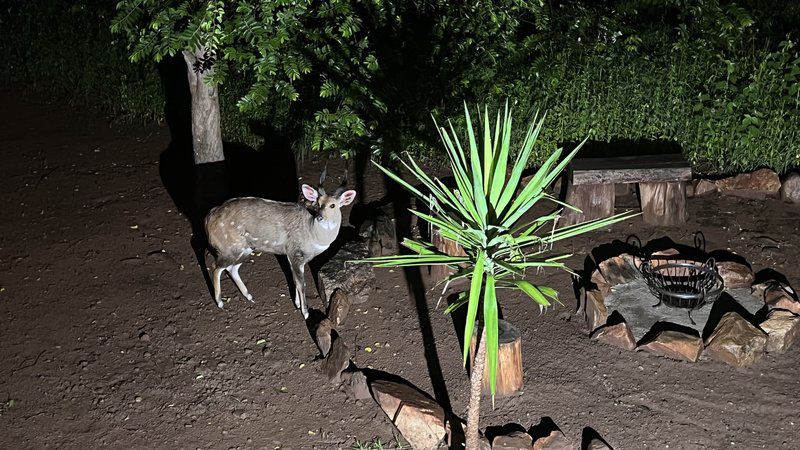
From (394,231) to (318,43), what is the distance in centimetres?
191

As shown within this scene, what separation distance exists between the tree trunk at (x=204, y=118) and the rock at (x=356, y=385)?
365 cm

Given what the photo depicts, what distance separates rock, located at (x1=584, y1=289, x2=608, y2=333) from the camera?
691 centimetres

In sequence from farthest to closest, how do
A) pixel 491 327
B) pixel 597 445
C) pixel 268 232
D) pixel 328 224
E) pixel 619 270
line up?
1. pixel 619 270
2. pixel 268 232
3. pixel 328 224
4. pixel 597 445
5. pixel 491 327

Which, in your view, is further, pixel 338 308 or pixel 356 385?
pixel 338 308

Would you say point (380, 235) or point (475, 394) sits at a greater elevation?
point (380, 235)

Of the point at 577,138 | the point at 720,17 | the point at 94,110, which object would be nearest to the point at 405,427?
the point at 577,138

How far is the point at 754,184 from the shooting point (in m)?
8.90

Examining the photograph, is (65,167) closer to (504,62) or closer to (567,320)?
(504,62)

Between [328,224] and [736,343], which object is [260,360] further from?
[736,343]

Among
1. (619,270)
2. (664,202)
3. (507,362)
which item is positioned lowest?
(507,362)

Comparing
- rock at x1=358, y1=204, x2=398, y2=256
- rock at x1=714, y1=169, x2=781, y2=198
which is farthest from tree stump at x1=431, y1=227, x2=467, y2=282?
rock at x1=714, y1=169, x2=781, y2=198

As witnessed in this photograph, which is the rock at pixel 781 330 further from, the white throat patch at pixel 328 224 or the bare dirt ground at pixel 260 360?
the white throat patch at pixel 328 224

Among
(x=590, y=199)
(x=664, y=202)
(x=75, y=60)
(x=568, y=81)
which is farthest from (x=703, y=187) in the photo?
(x=75, y=60)

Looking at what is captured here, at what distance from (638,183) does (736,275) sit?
1.44 meters
